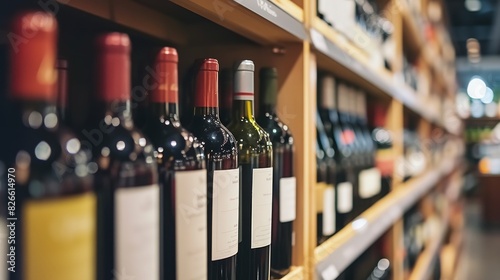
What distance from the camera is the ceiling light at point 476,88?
390 inches

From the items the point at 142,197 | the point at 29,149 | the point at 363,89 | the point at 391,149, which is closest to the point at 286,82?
the point at 142,197

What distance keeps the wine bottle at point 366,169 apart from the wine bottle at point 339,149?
0.17ft

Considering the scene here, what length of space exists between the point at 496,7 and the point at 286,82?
651 centimetres

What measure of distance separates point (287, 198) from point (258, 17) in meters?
0.36

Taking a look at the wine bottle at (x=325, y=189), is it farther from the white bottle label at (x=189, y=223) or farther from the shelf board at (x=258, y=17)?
the white bottle label at (x=189, y=223)

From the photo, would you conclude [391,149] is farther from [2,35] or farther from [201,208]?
[2,35]

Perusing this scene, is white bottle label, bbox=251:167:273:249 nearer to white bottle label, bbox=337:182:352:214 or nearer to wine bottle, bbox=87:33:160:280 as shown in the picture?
wine bottle, bbox=87:33:160:280

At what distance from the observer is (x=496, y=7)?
675 centimetres

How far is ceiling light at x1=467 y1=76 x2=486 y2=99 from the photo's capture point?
990cm

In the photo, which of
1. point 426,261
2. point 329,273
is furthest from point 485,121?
point 329,273

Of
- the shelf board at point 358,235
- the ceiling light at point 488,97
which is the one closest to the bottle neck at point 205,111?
the shelf board at point 358,235

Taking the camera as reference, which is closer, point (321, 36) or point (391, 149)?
point (321, 36)

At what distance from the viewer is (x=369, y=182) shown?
6.41 ft

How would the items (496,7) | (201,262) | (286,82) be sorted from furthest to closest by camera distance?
(496,7)
(286,82)
(201,262)
